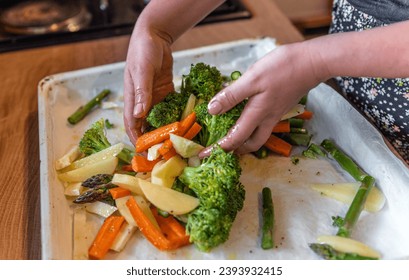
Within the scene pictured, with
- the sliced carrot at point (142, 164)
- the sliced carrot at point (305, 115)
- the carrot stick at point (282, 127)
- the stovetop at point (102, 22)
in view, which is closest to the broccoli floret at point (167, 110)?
the sliced carrot at point (142, 164)

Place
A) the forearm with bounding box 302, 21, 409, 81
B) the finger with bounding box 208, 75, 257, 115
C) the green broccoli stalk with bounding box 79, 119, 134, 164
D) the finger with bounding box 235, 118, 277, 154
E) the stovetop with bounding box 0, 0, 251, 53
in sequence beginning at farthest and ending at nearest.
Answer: the stovetop with bounding box 0, 0, 251, 53 → the green broccoli stalk with bounding box 79, 119, 134, 164 → the finger with bounding box 235, 118, 277, 154 → the finger with bounding box 208, 75, 257, 115 → the forearm with bounding box 302, 21, 409, 81

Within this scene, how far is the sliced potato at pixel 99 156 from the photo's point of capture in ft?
5.65

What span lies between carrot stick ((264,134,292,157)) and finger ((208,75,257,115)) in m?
0.32

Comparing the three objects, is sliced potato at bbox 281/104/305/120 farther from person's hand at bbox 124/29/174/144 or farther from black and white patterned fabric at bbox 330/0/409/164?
person's hand at bbox 124/29/174/144

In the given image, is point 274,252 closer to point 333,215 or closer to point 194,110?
point 333,215

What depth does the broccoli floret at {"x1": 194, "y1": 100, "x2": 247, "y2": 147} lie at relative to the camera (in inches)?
63.1

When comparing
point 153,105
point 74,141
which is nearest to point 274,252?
point 153,105

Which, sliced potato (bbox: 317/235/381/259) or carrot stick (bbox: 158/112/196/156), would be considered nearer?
sliced potato (bbox: 317/235/381/259)

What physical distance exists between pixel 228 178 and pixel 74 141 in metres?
0.69

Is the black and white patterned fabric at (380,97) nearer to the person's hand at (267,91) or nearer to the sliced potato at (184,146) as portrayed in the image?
the person's hand at (267,91)

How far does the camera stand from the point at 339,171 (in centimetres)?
175

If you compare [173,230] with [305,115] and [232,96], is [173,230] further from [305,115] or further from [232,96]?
[305,115]

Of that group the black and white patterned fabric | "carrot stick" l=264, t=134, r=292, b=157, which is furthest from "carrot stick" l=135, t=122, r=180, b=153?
the black and white patterned fabric

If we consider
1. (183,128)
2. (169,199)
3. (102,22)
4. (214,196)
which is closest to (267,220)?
(214,196)
